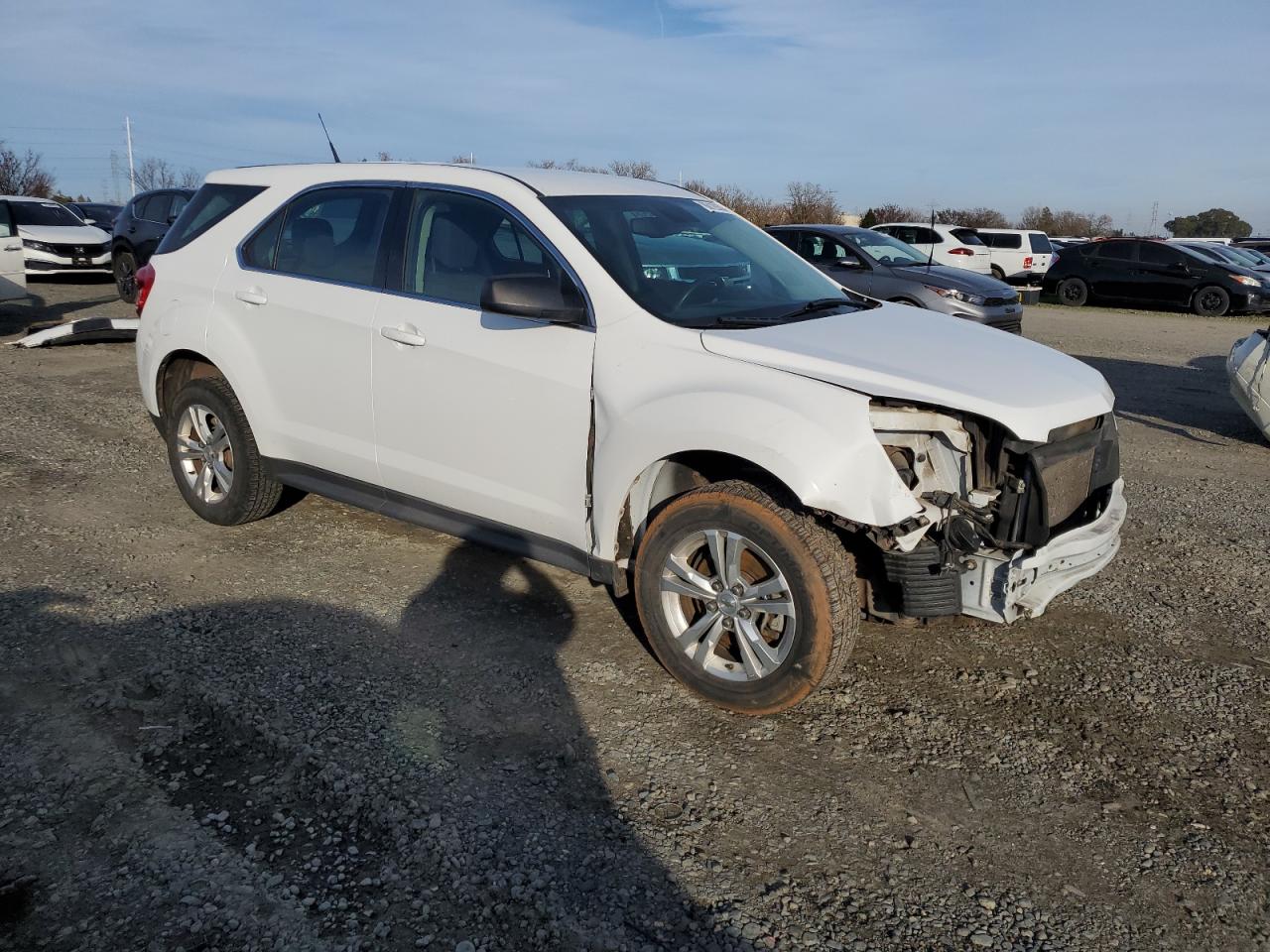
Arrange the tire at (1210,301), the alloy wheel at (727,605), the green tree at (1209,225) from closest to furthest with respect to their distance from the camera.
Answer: the alloy wheel at (727,605)
the tire at (1210,301)
the green tree at (1209,225)

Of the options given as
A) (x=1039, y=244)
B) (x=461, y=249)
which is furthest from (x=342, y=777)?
(x=1039, y=244)

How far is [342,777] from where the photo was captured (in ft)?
10.8

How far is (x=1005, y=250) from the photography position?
85.6 feet

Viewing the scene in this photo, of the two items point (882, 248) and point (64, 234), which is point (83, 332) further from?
point (882, 248)

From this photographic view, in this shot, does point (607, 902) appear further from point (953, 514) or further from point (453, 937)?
point (953, 514)

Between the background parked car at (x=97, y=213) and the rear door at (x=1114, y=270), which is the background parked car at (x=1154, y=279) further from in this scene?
the background parked car at (x=97, y=213)

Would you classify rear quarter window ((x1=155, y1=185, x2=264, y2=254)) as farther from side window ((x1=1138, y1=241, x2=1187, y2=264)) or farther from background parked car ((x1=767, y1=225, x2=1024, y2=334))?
side window ((x1=1138, y1=241, x2=1187, y2=264))

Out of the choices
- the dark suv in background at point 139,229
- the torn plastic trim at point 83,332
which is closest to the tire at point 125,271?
the dark suv in background at point 139,229

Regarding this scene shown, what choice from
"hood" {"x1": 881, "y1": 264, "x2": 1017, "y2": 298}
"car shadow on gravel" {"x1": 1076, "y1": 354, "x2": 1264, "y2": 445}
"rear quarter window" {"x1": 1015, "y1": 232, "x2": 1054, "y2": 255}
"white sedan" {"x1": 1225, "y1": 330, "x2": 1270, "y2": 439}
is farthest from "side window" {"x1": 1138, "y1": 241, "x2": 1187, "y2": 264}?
"white sedan" {"x1": 1225, "y1": 330, "x2": 1270, "y2": 439}

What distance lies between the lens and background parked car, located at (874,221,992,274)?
23.4 m

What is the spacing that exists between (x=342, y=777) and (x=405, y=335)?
1925 millimetres

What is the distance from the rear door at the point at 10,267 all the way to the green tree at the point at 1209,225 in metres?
84.2

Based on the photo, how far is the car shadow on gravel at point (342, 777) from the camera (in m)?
2.72

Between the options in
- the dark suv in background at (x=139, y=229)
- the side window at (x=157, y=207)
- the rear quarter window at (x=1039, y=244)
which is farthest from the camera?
the rear quarter window at (x=1039, y=244)
